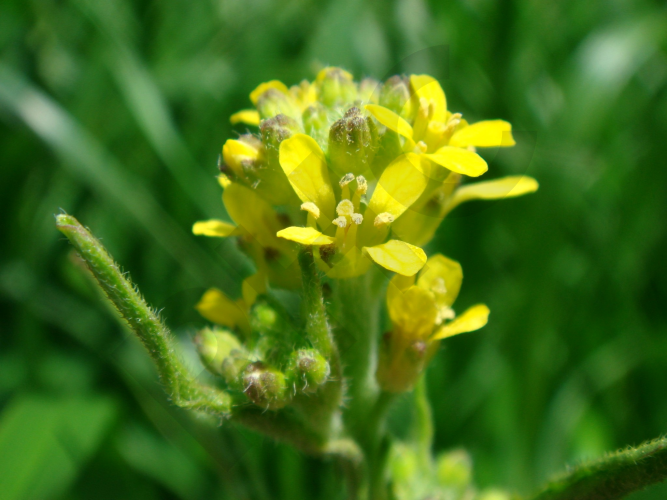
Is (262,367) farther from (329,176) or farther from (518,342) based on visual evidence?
(518,342)

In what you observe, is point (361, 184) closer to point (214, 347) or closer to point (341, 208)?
point (341, 208)

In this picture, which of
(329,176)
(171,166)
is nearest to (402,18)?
(171,166)

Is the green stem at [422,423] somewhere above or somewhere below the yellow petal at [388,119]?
below

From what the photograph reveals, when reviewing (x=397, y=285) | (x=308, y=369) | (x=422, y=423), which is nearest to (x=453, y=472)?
(x=422, y=423)

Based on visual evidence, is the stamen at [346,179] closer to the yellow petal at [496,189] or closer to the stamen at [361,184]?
the stamen at [361,184]

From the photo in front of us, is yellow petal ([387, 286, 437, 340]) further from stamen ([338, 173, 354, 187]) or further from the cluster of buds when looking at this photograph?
stamen ([338, 173, 354, 187])

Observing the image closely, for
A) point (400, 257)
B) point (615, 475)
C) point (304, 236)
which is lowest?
point (615, 475)


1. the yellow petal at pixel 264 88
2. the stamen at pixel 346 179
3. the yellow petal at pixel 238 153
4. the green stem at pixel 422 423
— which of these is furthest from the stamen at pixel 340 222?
the green stem at pixel 422 423
